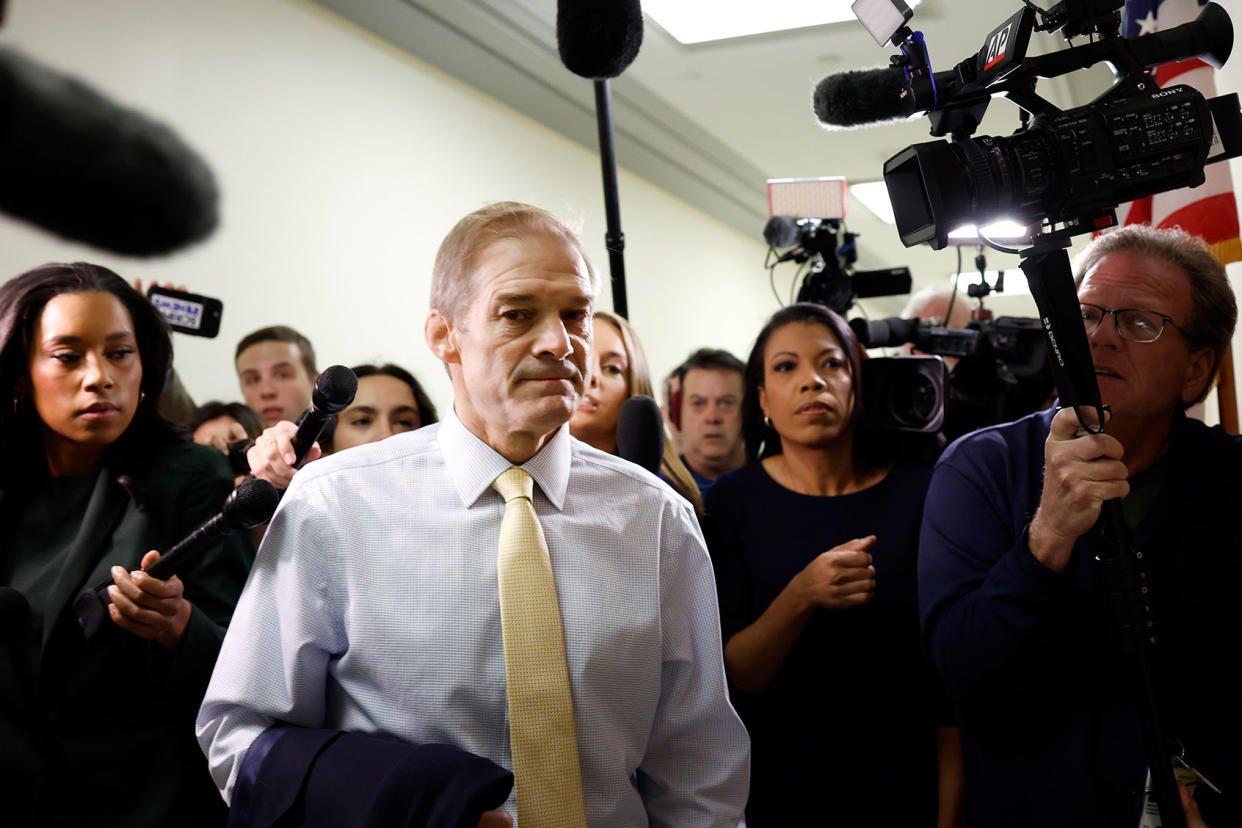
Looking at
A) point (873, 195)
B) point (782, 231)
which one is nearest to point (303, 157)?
point (782, 231)

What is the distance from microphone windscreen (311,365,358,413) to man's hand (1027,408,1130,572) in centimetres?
84

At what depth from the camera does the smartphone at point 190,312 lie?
5.79ft

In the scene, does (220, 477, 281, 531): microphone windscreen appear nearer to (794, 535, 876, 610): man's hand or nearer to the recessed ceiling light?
(794, 535, 876, 610): man's hand

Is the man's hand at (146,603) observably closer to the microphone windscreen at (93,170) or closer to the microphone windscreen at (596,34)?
the microphone windscreen at (596,34)

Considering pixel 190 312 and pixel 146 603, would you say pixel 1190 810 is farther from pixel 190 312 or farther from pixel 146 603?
pixel 190 312

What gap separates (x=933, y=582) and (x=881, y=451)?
610 millimetres

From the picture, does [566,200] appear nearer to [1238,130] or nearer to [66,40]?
[66,40]

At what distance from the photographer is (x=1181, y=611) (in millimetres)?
1303

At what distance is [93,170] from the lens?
105 inches

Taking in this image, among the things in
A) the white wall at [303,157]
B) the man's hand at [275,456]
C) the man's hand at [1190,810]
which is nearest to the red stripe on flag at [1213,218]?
the man's hand at [1190,810]

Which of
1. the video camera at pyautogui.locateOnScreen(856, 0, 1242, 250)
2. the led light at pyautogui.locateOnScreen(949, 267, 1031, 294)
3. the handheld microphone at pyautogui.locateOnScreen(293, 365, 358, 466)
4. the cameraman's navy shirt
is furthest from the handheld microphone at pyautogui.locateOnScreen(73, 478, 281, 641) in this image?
the led light at pyautogui.locateOnScreen(949, 267, 1031, 294)

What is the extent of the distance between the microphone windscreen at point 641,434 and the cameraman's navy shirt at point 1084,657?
21.5 inches

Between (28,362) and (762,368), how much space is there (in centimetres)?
135

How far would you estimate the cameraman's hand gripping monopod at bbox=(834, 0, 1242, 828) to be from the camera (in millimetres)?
1079
